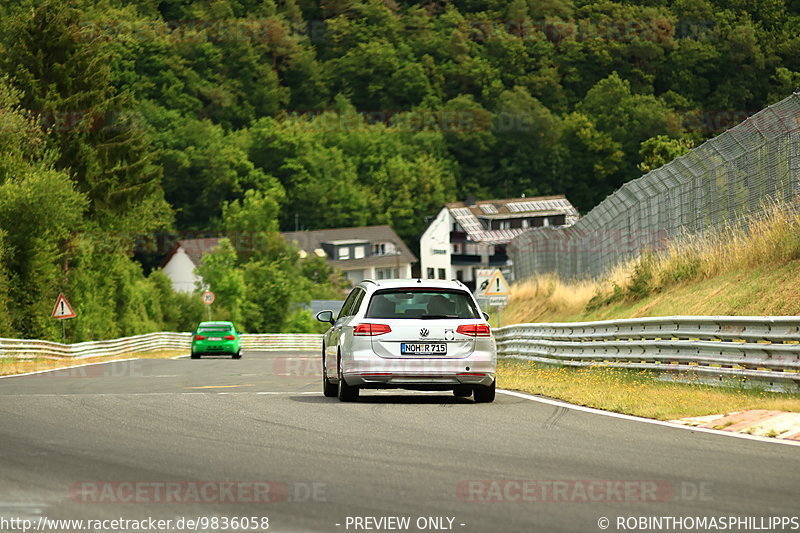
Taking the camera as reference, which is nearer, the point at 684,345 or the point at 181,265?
the point at 684,345

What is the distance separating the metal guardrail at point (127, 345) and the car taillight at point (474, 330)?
2300 centimetres

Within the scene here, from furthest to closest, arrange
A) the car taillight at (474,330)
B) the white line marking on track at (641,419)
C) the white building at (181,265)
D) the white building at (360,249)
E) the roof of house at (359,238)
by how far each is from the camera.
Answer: the roof of house at (359,238) < the white building at (360,249) < the white building at (181,265) < the car taillight at (474,330) < the white line marking on track at (641,419)

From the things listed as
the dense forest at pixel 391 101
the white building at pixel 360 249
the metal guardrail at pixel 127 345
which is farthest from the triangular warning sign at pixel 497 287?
the white building at pixel 360 249

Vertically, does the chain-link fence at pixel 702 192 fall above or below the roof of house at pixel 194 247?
below

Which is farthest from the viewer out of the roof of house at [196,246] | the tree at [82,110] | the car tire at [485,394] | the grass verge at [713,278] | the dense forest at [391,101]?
the roof of house at [196,246]

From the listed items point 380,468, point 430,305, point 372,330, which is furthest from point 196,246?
point 380,468

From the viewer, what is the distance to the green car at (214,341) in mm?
47469

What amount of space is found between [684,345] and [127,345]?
39.3 meters

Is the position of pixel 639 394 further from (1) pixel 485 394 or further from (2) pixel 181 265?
(2) pixel 181 265

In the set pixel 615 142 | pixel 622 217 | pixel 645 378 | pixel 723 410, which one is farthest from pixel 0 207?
pixel 615 142

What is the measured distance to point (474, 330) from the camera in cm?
1658

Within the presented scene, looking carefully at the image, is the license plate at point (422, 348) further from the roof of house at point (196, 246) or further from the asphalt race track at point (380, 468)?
the roof of house at point (196, 246)

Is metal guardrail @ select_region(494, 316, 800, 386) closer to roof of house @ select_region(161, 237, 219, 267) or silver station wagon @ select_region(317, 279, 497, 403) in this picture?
silver station wagon @ select_region(317, 279, 497, 403)

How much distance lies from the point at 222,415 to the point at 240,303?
8724 cm
